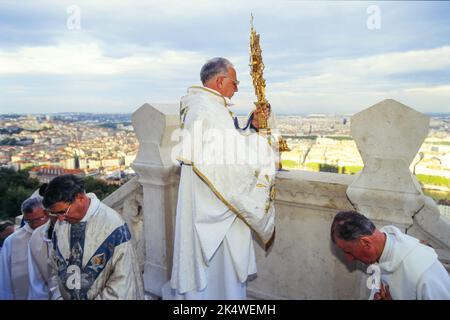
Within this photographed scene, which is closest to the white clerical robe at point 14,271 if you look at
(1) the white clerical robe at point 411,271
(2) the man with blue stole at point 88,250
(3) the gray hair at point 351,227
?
(2) the man with blue stole at point 88,250

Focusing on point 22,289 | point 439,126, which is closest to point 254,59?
point 439,126

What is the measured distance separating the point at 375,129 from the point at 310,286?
5.42 ft

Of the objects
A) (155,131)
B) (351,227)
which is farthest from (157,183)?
(351,227)

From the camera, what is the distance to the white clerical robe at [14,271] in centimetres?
305

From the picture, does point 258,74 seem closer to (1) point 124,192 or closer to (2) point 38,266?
(1) point 124,192

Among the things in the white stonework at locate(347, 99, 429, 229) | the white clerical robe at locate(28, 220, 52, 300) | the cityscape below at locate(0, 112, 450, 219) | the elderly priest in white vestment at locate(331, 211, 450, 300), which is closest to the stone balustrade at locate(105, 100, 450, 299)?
the white stonework at locate(347, 99, 429, 229)

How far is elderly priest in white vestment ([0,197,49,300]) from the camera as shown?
3053mm

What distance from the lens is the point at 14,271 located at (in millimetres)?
3047

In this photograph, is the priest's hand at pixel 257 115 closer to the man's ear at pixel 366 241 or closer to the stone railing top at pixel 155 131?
the stone railing top at pixel 155 131

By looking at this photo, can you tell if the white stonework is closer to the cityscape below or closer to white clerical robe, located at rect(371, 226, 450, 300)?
the cityscape below

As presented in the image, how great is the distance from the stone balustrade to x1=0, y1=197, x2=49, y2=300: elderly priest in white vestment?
892mm

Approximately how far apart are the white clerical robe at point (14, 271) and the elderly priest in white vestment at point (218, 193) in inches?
64.7
